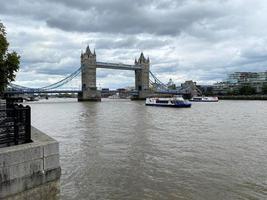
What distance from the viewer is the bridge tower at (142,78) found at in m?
161

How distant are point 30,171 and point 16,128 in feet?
3.87

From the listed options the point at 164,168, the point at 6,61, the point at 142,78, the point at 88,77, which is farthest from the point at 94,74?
the point at 164,168

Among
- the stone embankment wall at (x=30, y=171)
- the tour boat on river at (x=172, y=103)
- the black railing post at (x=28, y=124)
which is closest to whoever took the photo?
the stone embankment wall at (x=30, y=171)

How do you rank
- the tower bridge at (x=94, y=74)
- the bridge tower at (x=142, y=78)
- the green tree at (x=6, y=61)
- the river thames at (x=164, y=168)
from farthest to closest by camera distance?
the bridge tower at (x=142, y=78) → the tower bridge at (x=94, y=74) → the green tree at (x=6, y=61) → the river thames at (x=164, y=168)

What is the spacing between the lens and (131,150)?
1848 centimetres

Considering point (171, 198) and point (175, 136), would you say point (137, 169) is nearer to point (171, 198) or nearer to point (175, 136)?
point (171, 198)

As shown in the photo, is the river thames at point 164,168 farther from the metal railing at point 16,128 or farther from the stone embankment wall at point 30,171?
the metal railing at point 16,128

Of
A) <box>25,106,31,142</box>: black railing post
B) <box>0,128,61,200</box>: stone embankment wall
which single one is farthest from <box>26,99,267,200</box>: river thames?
<box>25,106,31,142</box>: black railing post

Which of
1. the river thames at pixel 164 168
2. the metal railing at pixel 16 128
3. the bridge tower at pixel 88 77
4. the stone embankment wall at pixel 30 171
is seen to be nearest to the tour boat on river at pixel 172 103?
the river thames at pixel 164 168

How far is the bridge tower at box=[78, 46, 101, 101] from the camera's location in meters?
144

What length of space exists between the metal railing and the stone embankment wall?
0.35 meters

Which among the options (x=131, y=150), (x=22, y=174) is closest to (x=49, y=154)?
(x=22, y=174)

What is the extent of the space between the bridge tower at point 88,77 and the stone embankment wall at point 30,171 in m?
135

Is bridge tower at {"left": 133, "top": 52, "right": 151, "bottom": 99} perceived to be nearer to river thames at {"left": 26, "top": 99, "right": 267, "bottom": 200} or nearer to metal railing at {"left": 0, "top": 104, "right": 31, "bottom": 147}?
river thames at {"left": 26, "top": 99, "right": 267, "bottom": 200}
